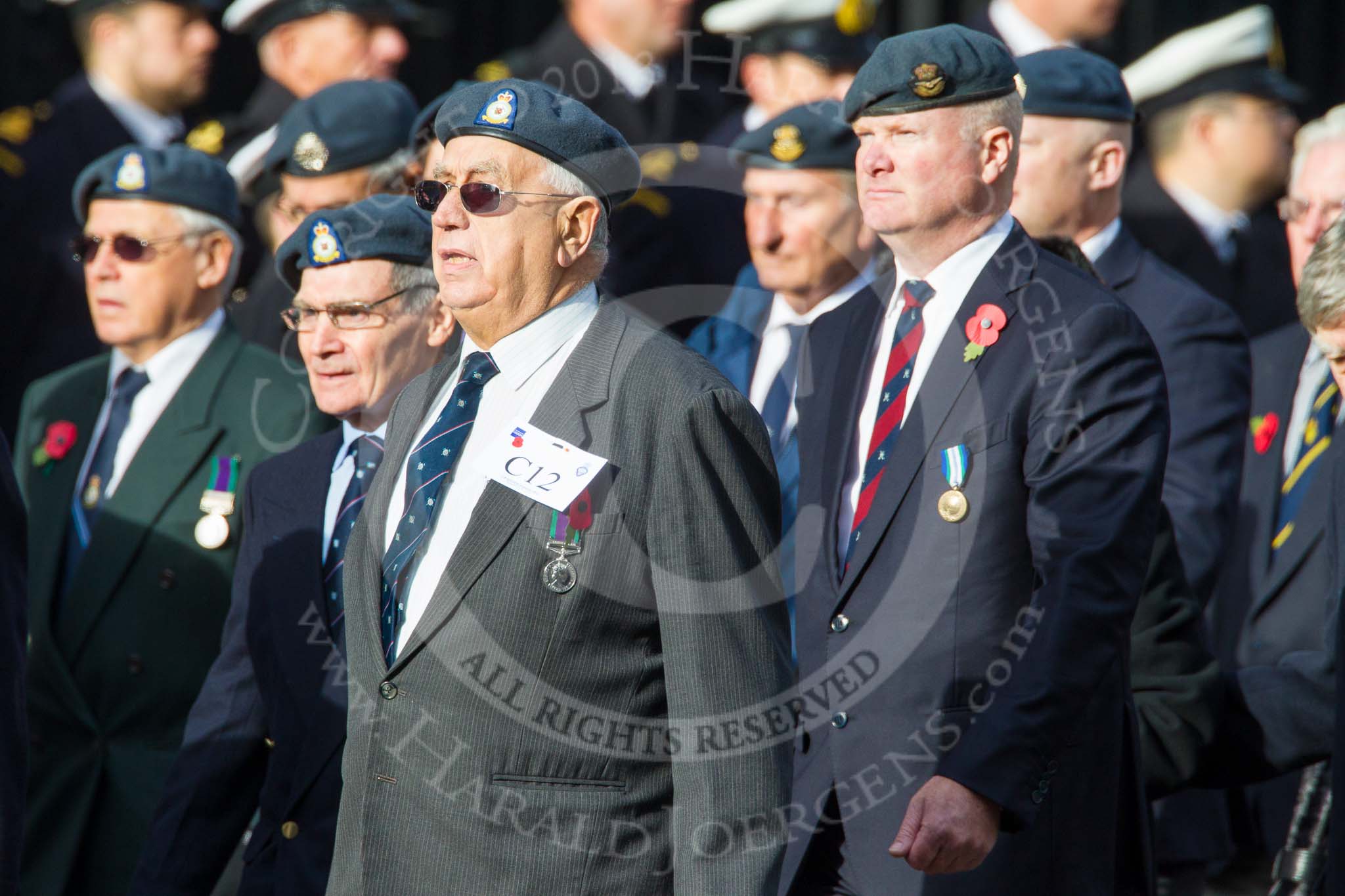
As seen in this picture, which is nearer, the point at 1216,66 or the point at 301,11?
the point at 301,11

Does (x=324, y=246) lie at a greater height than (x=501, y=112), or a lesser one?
lesser

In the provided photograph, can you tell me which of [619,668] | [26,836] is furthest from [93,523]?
[619,668]

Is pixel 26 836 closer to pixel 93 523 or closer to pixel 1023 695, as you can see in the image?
pixel 93 523

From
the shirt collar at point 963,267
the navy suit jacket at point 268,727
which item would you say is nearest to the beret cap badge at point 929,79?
the shirt collar at point 963,267

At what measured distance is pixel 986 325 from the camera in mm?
3494

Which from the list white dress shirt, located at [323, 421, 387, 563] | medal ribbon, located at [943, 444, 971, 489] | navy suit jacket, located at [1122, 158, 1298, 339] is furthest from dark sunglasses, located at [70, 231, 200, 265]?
navy suit jacket, located at [1122, 158, 1298, 339]

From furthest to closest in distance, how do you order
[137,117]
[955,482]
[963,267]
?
[137,117]
[963,267]
[955,482]

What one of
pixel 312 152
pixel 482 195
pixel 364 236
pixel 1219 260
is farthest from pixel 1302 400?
pixel 482 195

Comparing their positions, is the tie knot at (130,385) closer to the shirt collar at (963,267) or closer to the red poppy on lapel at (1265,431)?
the shirt collar at (963,267)

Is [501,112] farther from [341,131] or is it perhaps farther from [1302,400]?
[1302,400]

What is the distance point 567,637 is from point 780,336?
2.08 m

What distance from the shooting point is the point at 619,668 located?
2.86 m

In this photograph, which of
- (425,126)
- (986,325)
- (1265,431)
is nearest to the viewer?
(986,325)

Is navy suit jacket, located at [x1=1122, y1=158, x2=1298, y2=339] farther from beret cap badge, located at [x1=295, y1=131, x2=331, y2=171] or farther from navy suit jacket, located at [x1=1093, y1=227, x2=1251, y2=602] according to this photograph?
beret cap badge, located at [x1=295, y1=131, x2=331, y2=171]
